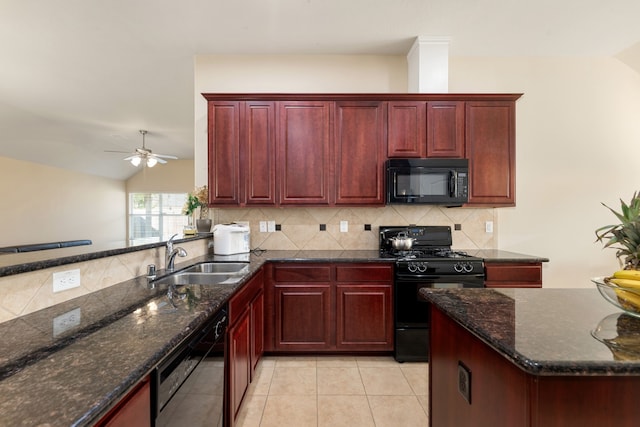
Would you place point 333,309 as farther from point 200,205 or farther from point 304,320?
point 200,205

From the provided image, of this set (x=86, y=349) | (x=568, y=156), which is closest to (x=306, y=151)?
(x=86, y=349)

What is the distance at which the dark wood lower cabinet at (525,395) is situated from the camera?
0.73 m

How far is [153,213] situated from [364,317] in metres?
7.88

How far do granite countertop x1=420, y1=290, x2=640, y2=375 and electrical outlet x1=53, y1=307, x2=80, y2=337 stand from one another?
1370 mm

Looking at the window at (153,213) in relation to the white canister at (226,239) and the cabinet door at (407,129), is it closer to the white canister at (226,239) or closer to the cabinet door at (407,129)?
the white canister at (226,239)

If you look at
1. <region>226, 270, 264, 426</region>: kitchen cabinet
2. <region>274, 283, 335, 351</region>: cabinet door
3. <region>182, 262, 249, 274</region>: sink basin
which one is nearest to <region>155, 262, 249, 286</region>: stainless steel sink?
<region>182, 262, 249, 274</region>: sink basin

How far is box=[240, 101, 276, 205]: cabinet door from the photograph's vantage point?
2.81m

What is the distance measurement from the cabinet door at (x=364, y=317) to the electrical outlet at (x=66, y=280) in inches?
71.4

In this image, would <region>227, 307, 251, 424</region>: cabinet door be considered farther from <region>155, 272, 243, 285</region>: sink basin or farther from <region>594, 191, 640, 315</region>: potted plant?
<region>594, 191, 640, 315</region>: potted plant

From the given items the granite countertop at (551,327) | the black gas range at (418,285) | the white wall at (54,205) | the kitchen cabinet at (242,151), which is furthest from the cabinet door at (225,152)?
the white wall at (54,205)

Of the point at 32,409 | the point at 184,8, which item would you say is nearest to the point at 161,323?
the point at 32,409

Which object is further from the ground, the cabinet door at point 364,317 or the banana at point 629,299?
the banana at point 629,299

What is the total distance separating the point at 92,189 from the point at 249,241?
660 centimetres

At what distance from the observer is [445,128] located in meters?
2.82
